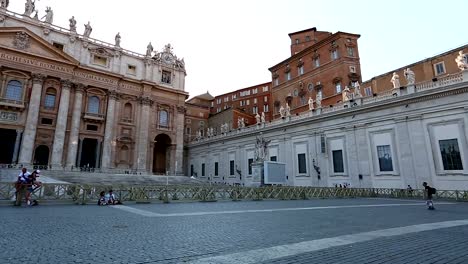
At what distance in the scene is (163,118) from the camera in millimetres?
48969

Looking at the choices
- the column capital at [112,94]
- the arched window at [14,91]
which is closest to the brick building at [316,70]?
the column capital at [112,94]

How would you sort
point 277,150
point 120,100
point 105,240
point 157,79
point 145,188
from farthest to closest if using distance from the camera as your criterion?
1. point 157,79
2. point 120,100
3. point 277,150
4. point 145,188
5. point 105,240

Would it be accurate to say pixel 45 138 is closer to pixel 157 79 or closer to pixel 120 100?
pixel 120 100

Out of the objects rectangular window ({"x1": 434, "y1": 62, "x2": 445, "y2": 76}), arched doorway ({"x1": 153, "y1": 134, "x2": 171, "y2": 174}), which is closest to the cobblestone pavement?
rectangular window ({"x1": 434, "y1": 62, "x2": 445, "y2": 76})

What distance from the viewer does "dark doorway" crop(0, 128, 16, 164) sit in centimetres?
3497

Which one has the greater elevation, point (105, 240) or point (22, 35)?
point (22, 35)

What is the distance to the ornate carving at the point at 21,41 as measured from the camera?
35375 millimetres

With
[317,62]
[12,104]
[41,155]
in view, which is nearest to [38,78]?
[12,104]

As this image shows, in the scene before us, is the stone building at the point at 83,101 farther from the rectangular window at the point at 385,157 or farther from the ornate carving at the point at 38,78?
the rectangular window at the point at 385,157

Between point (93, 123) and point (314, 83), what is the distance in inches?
1417

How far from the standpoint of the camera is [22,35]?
1407 inches

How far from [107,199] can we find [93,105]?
32.7m

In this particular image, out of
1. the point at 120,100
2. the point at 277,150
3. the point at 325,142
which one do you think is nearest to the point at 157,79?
the point at 120,100

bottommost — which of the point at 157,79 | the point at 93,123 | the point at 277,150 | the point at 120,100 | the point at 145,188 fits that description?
the point at 145,188
